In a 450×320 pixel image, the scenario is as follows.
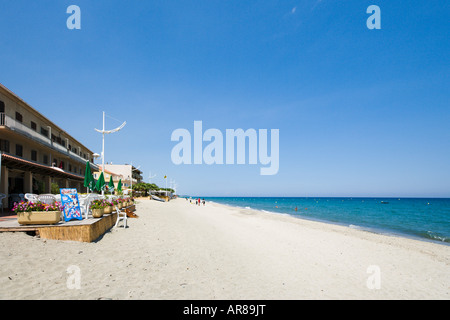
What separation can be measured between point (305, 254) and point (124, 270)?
6.82 metres

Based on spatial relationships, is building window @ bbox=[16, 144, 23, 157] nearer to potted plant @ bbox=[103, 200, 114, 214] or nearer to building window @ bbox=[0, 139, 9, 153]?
building window @ bbox=[0, 139, 9, 153]

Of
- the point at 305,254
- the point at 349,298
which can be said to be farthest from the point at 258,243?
the point at 349,298

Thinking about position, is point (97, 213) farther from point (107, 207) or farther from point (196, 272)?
→ point (196, 272)

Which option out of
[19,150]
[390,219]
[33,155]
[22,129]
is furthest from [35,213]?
[390,219]

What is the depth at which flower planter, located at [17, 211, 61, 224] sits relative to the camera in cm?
730

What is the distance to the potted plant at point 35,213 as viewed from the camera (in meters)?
7.30

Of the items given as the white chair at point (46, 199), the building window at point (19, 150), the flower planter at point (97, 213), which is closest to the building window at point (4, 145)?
the building window at point (19, 150)

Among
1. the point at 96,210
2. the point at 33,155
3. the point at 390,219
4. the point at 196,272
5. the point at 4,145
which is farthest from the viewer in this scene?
the point at 390,219

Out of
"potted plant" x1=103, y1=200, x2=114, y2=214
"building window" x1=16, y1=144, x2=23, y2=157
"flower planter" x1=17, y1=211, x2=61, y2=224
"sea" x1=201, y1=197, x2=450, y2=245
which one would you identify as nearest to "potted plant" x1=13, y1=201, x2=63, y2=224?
"flower planter" x1=17, y1=211, x2=61, y2=224

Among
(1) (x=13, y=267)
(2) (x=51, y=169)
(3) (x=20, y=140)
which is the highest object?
(3) (x=20, y=140)

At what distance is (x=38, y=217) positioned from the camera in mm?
7418

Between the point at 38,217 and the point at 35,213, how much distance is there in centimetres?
16

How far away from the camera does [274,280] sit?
6266 mm
